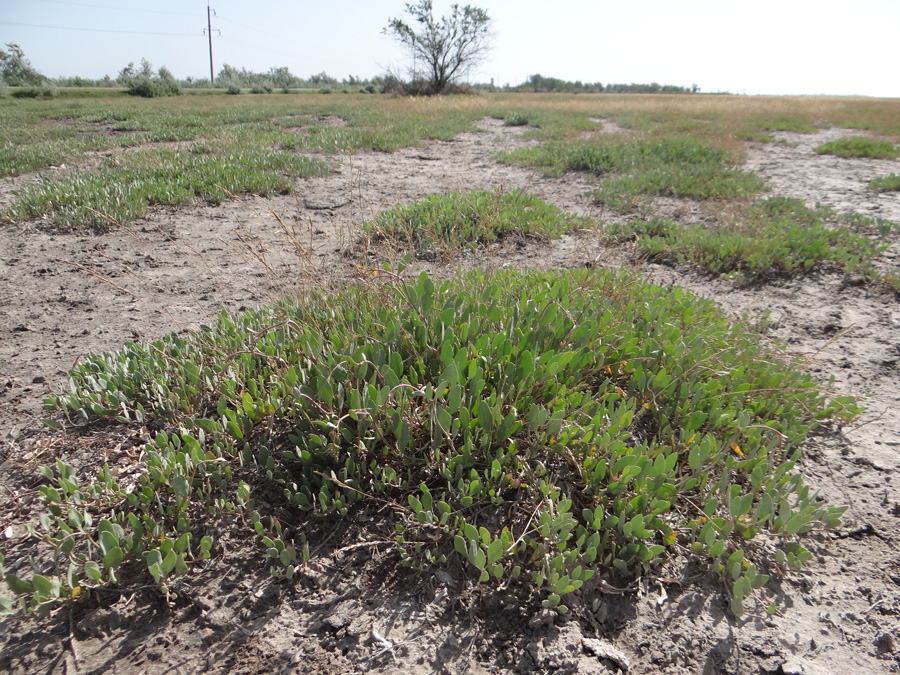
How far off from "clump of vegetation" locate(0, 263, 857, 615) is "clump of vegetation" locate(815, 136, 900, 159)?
1088 cm

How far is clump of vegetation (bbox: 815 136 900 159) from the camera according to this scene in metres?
10.6

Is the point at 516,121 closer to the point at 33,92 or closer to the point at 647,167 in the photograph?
the point at 647,167

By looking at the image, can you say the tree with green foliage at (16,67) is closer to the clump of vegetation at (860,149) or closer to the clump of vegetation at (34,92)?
the clump of vegetation at (34,92)

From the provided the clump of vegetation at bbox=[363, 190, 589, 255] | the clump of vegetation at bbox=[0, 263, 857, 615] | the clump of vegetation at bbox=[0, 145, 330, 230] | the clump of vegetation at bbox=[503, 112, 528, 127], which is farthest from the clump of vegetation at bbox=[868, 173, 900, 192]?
the clump of vegetation at bbox=[503, 112, 528, 127]

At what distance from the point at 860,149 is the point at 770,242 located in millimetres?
8596

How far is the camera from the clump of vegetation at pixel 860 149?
34.6ft

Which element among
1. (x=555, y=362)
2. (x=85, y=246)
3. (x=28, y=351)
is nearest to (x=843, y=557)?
(x=555, y=362)

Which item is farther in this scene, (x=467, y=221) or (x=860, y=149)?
(x=860, y=149)

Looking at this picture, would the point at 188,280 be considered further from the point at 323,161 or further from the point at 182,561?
the point at 323,161

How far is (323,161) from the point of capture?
9.15 meters

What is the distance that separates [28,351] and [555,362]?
373 cm

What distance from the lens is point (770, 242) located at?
5223 mm

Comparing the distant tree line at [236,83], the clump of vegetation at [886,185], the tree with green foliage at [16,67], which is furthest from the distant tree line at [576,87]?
the clump of vegetation at [886,185]

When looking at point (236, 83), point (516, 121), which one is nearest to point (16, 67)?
point (236, 83)
